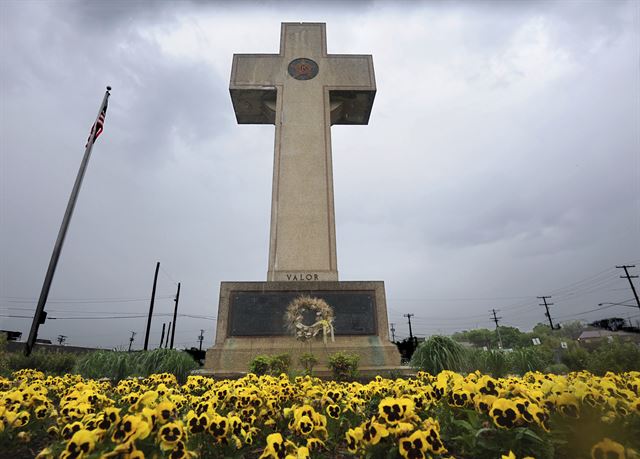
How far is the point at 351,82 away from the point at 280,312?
12.4 meters

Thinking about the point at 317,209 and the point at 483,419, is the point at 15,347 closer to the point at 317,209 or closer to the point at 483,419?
the point at 317,209

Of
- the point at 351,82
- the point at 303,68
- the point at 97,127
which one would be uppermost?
the point at 303,68

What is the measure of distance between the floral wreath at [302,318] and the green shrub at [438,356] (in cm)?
267

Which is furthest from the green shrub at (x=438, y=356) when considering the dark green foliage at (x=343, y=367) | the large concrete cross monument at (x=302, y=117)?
the large concrete cross monument at (x=302, y=117)

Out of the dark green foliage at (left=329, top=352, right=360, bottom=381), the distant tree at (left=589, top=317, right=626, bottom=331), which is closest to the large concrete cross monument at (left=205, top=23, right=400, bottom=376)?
the dark green foliage at (left=329, top=352, right=360, bottom=381)

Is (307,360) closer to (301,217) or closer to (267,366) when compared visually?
(267,366)

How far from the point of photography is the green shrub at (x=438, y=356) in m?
7.97

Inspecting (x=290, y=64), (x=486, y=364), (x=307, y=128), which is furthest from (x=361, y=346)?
(x=290, y=64)

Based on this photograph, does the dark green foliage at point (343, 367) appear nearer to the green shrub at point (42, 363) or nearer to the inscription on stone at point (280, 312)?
the inscription on stone at point (280, 312)

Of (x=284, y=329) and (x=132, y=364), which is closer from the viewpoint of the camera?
(x=132, y=364)

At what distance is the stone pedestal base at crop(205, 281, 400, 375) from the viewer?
962 centimetres

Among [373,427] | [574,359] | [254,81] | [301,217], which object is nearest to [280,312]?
[301,217]

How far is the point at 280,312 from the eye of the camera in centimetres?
1037

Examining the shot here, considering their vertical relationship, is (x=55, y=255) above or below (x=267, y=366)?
above
